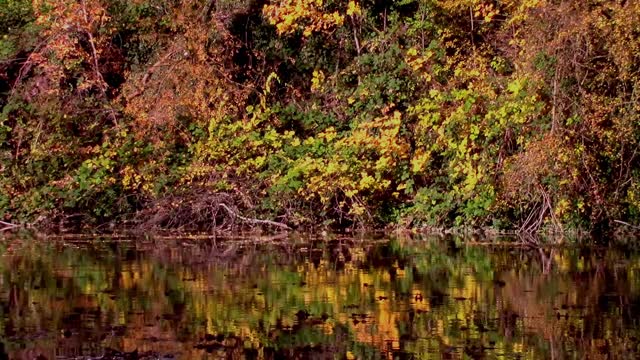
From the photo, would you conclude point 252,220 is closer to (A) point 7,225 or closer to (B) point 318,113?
(B) point 318,113

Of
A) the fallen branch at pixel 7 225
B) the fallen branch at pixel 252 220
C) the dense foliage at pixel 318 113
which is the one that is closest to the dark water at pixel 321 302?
the dense foliage at pixel 318 113

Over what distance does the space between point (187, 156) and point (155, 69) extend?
6.19 feet

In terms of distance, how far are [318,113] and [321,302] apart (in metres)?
10.8

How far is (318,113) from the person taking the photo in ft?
72.3

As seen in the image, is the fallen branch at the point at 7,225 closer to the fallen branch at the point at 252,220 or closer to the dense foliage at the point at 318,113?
the dense foliage at the point at 318,113

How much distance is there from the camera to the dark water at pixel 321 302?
30.0 ft

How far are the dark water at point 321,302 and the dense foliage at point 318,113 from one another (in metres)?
2.31

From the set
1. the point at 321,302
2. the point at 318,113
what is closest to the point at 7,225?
the point at 318,113

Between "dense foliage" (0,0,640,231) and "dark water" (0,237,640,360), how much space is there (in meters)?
2.31

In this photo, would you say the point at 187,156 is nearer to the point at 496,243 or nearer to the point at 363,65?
the point at 363,65

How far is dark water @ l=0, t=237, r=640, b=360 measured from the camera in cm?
916

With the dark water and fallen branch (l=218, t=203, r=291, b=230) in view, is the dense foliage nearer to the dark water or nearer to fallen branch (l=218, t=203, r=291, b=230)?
fallen branch (l=218, t=203, r=291, b=230)

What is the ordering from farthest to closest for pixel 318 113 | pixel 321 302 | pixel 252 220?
pixel 318 113, pixel 252 220, pixel 321 302

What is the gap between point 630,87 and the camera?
1736 cm
